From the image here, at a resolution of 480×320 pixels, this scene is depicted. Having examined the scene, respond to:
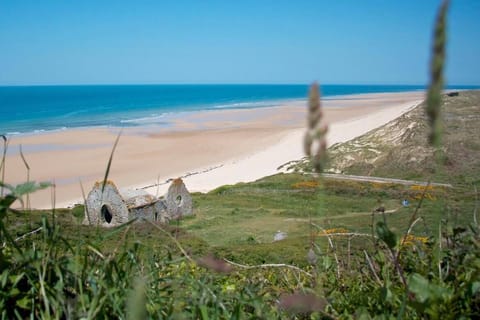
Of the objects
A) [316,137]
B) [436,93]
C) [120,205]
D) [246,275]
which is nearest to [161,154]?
[120,205]

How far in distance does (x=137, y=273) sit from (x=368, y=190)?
97.8ft

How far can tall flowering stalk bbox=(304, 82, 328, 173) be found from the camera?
2.88 ft

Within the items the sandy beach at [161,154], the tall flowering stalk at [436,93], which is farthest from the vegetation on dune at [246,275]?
the sandy beach at [161,154]

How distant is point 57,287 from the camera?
69.2 inches

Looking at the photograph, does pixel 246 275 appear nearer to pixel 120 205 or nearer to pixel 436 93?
pixel 436 93

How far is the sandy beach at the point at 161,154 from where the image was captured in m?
39.4

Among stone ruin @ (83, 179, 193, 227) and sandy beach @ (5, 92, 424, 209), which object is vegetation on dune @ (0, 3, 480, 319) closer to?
stone ruin @ (83, 179, 193, 227)

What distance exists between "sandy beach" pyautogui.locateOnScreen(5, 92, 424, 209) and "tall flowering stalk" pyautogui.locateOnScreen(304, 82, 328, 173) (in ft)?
82.6

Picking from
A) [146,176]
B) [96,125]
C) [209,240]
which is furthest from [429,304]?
[96,125]

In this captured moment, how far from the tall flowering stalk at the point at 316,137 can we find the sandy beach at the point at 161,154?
25.2 metres

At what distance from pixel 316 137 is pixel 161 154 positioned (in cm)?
5247

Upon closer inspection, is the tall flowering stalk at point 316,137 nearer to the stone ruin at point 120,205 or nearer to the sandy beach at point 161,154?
the stone ruin at point 120,205

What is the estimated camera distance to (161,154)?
52656mm

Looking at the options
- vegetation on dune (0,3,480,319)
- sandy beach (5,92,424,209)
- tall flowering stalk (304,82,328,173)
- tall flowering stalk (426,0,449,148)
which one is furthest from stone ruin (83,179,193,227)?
tall flowering stalk (426,0,449,148)
